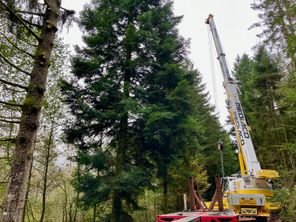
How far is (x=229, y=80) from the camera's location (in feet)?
38.8

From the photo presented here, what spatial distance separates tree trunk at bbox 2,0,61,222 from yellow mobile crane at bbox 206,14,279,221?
732cm

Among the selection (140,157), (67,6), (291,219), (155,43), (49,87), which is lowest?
(291,219)

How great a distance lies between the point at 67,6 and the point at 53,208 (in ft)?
68.9

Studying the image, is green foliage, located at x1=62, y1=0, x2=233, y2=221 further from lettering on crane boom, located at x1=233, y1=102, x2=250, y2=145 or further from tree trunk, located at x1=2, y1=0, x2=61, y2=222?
tree trunk, located at x1=2, y1=0, x2=61, y2=222

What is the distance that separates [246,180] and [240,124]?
8.35ft

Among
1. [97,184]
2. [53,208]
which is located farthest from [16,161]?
[53,208]

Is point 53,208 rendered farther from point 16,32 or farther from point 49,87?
point 16,32

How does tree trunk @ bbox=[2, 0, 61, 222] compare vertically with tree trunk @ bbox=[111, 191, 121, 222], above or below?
above

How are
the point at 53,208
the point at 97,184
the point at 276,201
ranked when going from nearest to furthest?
the point at 276,201 → the point at 97,184 → the point at 53,208

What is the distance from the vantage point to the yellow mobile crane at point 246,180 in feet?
26.7

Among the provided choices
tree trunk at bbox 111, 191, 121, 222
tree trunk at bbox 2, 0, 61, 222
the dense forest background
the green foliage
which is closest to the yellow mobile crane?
the dense forest background

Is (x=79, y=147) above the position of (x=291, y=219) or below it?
above

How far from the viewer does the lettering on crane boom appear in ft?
33.8

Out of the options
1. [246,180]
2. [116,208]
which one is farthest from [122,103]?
[246,180]
